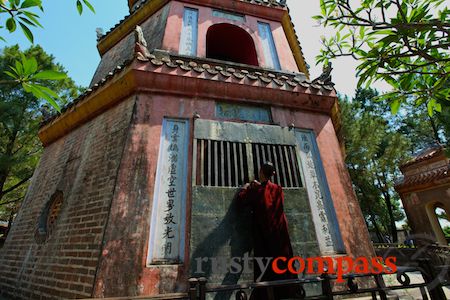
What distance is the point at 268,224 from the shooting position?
11.0 feet

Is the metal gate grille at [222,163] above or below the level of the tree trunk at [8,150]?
below

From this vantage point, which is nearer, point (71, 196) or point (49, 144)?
point (71, 196)

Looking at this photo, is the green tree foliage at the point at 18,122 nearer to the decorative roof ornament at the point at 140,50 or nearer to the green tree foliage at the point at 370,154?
the decorative roof ornament at the point at 140,50

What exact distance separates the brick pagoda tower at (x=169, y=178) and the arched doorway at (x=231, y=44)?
1.41 meters

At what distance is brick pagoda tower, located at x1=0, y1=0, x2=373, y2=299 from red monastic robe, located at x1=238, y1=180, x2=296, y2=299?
1.13ft

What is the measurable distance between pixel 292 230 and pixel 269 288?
59.1 inches

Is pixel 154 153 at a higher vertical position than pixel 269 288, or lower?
higher

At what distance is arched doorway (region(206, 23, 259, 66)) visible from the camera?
7.25m

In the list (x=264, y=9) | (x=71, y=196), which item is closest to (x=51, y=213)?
(x=71, y=196)

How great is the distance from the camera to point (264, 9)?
778 cm

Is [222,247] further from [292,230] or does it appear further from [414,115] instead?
[414,115]

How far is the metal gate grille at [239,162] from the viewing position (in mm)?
4174

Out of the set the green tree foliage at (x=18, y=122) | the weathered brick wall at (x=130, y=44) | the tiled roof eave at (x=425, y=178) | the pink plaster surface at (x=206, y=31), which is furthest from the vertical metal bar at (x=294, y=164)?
the tiled roof eave at (x=425, y=178)

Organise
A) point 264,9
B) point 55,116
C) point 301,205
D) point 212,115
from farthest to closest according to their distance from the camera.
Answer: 1. point 264,9
2. point 55,116
3. point 212,115
4. point 301,205
